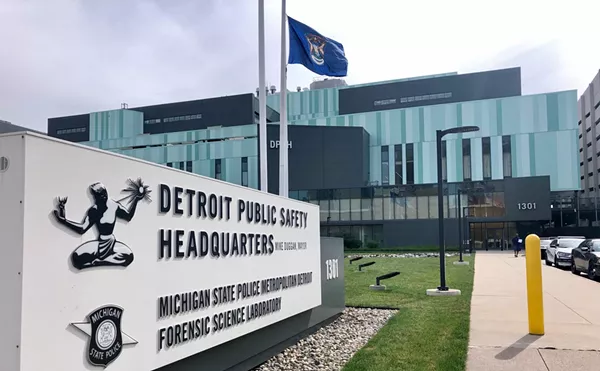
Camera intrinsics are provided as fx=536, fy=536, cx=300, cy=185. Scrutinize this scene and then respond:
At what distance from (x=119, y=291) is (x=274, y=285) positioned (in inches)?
132

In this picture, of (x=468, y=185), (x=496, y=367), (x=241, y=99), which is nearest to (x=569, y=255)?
(x=496, y=367)

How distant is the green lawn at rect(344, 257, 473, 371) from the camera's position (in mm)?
7172

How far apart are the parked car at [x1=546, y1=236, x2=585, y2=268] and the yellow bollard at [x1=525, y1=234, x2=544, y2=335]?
62.1 feet

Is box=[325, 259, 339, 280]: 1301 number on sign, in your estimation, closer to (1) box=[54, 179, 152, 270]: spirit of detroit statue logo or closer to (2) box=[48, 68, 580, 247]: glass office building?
(1) box=[54, 179, 152, 270]: spirit of detroit statue logo

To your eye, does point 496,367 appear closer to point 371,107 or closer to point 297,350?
point 297,350

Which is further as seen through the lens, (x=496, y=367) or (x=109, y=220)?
(x=496, y=367)

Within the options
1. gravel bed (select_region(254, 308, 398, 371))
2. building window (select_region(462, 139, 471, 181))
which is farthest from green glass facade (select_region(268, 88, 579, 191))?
gravel bed (select_region(254, 308, 398, 371))

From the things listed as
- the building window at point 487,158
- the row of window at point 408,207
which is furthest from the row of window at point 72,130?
the building window at point 487,158

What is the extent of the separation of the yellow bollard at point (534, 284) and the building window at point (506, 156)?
186 feet

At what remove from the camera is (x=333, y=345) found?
8.38 meters

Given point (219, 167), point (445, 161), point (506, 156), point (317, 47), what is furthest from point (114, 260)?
point (219, 167)

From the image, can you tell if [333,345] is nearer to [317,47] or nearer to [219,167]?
[317,47]

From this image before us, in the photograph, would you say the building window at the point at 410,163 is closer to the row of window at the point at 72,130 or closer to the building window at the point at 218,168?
the building window at the point at 218,168

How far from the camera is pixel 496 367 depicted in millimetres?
7070
